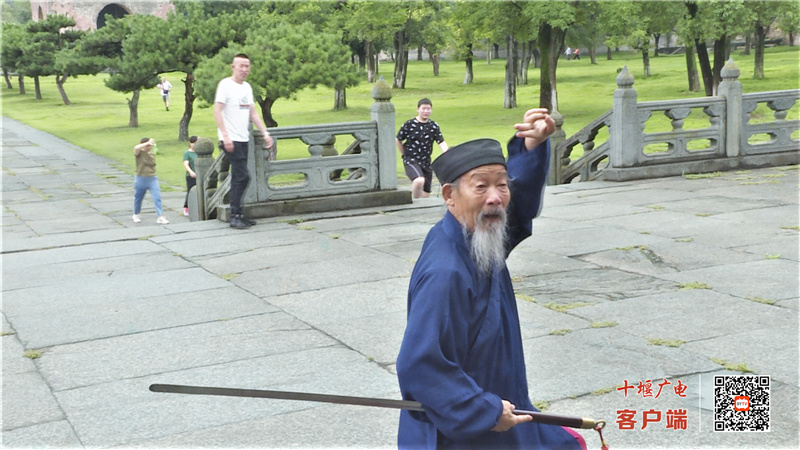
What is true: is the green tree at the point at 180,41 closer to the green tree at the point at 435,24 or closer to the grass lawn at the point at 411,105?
the grass lawn at the point at 411,105

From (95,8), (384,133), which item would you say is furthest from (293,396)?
(95,8)

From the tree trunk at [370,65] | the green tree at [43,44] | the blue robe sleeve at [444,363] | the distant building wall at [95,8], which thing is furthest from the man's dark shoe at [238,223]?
the distant building wall at [95,8]

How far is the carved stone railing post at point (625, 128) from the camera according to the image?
1393 centimetres

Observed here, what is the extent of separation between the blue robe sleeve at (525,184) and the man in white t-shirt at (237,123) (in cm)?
796

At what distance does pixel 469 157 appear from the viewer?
A: 2.83 m

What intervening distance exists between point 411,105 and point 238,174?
84.8 ft

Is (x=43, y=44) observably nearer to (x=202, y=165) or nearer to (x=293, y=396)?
(x=202, y=165)

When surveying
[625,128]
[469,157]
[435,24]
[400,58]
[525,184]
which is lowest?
[625,128]

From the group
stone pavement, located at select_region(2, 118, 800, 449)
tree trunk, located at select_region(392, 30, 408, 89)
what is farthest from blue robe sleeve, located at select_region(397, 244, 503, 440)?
tree trunk, located at select_region(392, 30, 408, 89)

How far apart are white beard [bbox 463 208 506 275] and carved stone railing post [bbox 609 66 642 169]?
11574 mm

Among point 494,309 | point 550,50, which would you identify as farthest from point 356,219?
point 550,50

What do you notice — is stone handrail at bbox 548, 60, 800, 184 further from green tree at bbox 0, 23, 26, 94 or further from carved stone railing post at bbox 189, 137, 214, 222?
green tree at bbox 0, 23, 26, 94

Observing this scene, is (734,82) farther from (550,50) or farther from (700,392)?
(550,50)

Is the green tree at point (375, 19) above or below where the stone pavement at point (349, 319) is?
above
